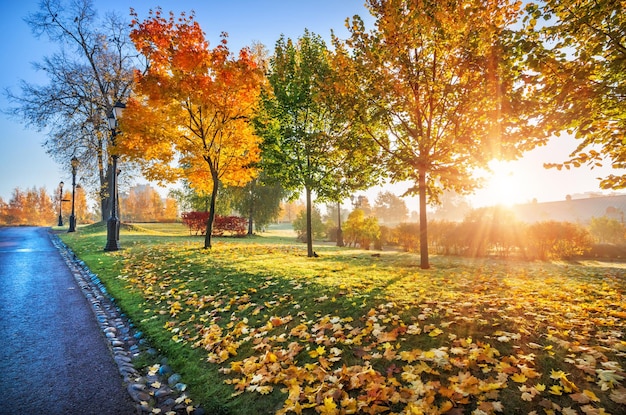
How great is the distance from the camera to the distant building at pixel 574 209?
58966mm

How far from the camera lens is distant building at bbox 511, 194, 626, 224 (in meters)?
59.0

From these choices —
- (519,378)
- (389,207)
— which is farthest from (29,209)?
(389,207)

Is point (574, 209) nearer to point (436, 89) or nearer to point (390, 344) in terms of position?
point (436, 89)

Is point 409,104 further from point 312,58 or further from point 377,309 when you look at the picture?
point 377,309

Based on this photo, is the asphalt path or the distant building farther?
the distant building

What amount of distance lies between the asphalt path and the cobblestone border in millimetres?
106

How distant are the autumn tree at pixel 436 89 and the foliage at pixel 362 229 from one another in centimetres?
1261

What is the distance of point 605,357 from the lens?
3211mm

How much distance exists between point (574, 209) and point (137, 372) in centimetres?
8474

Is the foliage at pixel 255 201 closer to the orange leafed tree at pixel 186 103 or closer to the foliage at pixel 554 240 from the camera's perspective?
the orange leafed tree at pixel 186 103

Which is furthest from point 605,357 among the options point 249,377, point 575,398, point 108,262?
point 108,262

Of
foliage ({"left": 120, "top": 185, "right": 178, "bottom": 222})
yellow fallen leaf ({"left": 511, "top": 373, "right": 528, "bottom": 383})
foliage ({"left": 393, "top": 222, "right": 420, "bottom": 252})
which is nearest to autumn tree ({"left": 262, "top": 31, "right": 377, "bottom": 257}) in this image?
yellow fallen leaf ({"left": 511, "top": 373, "right": 528, "bottom": 383})

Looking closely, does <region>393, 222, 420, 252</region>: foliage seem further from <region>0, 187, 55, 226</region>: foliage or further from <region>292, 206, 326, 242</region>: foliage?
<region>0, 187, 55, 226</region>: foliage

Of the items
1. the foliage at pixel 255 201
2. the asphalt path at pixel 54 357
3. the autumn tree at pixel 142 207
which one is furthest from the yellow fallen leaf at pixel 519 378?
the autumn tree at pixel 142 207
